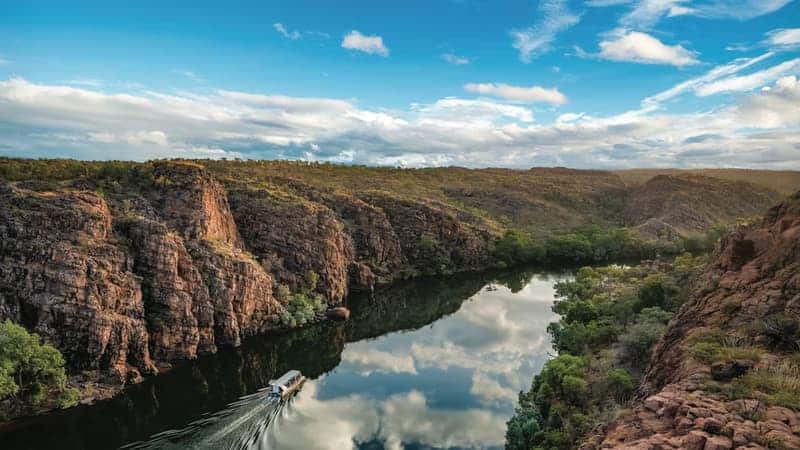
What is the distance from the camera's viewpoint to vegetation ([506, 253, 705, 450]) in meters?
33.7

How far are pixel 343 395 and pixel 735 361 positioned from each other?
35.4m

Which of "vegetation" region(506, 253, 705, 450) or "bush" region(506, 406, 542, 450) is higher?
"vegetation" region(506, 253, 705, 450)

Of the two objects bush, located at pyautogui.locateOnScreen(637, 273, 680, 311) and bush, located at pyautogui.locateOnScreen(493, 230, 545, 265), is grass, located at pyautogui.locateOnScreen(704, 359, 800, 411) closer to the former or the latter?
bush, located at pyautogui.locateOnScreen(637, 273, 680, 311)

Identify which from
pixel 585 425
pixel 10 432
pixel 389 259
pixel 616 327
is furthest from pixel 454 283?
pixel 10 432

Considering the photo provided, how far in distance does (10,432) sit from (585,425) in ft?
131

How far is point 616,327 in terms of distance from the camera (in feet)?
164

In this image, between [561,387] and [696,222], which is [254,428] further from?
[696,222]

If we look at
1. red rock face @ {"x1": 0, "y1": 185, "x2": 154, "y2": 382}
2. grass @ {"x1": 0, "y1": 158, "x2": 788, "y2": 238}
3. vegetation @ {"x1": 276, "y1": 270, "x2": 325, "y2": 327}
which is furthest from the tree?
grass @ {"x1": 0, "y1": 158, "x2": 788, "y2": 238}

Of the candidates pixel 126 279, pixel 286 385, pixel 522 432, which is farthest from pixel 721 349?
pixel 126 279

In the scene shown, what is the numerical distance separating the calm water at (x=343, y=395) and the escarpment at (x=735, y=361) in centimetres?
1925

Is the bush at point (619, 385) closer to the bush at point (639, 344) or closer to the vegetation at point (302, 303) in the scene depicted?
the bush at point (639, 344)

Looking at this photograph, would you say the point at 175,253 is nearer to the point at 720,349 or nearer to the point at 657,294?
the point at 720,349

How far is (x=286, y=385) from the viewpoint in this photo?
46344 millimetres

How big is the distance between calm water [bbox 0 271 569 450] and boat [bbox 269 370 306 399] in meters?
1.00
